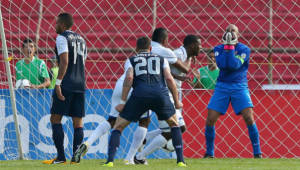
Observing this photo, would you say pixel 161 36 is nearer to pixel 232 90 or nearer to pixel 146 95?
pixel 146 95

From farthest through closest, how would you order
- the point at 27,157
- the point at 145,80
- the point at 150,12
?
the point at 150,12 → the point at 27,157 → the point at 145,80

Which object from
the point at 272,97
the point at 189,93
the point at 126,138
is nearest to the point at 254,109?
the point at 272,97

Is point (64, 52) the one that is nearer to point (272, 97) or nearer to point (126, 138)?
point (126, 138)

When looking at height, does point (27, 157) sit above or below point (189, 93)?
below

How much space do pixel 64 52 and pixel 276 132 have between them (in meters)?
3.60

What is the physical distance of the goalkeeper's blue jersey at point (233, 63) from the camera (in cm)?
822

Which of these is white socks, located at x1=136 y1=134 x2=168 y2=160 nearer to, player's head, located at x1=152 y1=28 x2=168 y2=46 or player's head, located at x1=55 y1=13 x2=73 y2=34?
player's head, located at x1=152 y1=28 x2=168 y2=46

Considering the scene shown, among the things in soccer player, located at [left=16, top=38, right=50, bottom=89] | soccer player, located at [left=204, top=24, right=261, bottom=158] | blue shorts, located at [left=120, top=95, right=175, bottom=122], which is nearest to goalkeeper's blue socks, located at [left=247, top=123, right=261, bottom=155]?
soccer player, located at [left=204, top=24, right=261, bottom=158]

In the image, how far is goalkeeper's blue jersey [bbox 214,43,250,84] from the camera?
822 centimetres

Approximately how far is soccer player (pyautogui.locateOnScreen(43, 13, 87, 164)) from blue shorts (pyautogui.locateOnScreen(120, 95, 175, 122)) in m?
0.85

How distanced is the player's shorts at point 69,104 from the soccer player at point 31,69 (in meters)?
1.99

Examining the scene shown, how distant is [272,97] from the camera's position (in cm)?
926

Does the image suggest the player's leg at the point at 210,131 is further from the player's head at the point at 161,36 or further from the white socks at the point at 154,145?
Result: the player's head at the point at 161,36

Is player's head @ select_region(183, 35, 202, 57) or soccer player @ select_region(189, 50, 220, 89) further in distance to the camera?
soccer player @ select_region(189, 50, 220, 89)
